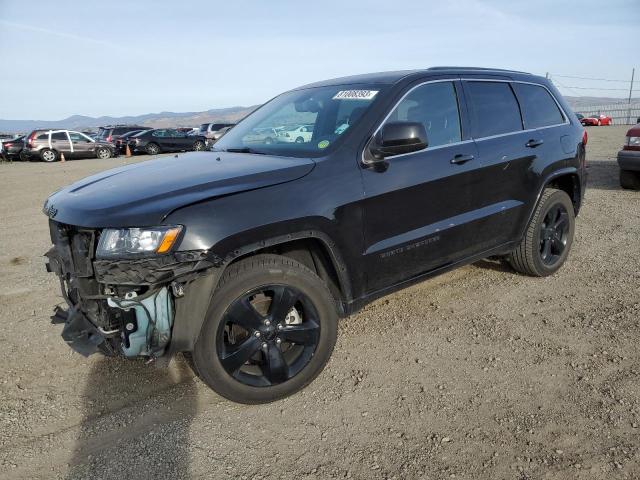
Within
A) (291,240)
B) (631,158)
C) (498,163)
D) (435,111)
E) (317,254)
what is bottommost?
(317,254)

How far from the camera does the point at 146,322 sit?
243 cm

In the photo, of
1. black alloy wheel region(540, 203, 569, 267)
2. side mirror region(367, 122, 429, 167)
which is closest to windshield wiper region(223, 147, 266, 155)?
side mirror region(367, 122, 429, 167)

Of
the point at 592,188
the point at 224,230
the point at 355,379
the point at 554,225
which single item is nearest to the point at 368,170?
the point at 224,230

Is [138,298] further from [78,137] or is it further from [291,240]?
[78,137]

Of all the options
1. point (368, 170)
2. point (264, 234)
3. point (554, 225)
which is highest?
point (368, 170)

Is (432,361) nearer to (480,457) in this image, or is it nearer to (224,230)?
(480,457)

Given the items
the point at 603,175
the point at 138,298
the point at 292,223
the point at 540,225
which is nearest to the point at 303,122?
the point at 292,223

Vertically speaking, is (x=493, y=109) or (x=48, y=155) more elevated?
(x=493, y=109)

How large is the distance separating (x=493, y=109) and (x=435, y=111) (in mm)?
696

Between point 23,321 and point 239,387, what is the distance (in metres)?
2.37

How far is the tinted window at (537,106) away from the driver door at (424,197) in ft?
2.97

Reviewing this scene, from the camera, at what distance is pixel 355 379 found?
3.03 m

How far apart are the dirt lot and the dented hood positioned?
1.15m

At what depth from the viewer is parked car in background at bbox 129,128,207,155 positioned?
993 inches
